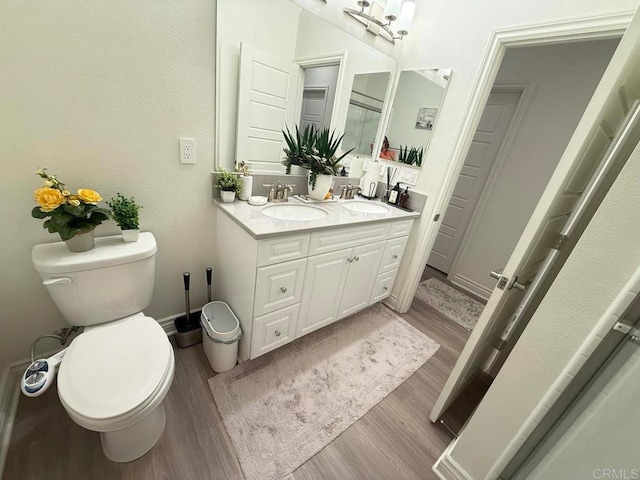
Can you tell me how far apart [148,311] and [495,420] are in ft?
5.98

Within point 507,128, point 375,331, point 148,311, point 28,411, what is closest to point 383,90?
point 507,128

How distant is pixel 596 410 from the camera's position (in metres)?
0.73

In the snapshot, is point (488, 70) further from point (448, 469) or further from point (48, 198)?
point (48, 198)

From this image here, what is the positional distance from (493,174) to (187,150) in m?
2.76

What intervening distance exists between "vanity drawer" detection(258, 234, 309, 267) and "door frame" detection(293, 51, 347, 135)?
87cm

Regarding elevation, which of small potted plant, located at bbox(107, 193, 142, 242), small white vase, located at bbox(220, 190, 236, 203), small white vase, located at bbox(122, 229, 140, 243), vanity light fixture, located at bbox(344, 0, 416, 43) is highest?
vanity light fixture, located at bbox(344, 0, 416, 43)

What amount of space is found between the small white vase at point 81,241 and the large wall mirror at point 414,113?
6.68 feet

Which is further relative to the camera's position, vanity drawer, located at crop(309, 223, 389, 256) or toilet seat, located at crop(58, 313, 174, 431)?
vanity drawer, located at crop(309, 223, 389, 256)

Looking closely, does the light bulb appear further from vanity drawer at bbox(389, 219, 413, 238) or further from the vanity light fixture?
vanity drawer at bbox(389, 219, 413, 238)

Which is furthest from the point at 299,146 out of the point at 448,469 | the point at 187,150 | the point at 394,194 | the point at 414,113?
the point at 448,469

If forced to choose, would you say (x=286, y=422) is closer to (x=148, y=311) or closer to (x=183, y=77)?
(x=148, y=311)

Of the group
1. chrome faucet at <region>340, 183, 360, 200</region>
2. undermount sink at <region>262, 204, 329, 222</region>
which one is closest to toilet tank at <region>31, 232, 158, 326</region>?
undermount sink at <region>262, 204, 329, 222</region>

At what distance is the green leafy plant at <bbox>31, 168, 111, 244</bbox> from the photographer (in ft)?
2.95

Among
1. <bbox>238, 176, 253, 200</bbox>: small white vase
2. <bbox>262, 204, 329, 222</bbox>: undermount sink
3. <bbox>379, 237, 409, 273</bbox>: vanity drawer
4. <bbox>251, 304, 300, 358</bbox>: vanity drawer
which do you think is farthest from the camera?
<bbox>379, 237, 409, 273</bbox>: vanity drawer
